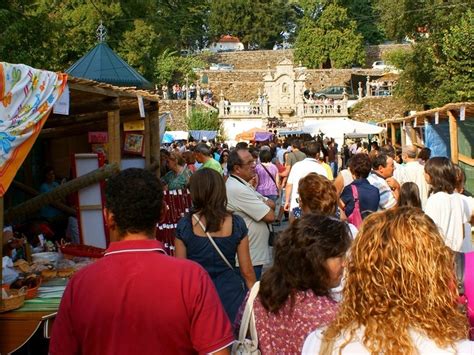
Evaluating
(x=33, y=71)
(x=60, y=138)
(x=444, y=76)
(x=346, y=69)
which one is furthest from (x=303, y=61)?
(x=33, y=71)

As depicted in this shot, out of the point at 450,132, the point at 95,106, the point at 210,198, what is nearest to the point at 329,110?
the point at 450,132

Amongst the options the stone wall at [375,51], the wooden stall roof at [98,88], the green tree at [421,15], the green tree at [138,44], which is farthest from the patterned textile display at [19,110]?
the stone wall at [375,51]

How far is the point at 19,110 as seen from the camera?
536cm

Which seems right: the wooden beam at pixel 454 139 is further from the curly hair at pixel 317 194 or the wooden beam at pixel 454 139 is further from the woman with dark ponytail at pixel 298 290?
the woman with dark ponytail at pixel 298 290

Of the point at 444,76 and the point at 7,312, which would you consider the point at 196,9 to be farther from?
the point at 7,312

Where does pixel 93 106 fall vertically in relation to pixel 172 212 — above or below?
above

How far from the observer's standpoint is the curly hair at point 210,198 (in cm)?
470

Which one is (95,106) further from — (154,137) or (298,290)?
(298,290)

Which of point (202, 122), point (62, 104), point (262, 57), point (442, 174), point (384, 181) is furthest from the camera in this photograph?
point (262, 57)

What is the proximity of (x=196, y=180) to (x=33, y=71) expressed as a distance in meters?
1.60

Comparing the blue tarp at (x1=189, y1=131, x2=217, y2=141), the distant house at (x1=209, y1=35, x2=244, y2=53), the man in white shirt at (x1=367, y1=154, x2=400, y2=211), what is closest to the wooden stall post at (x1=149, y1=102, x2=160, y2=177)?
the man in white shirt at (x1=367, y1=154, x2=400, y2=211)

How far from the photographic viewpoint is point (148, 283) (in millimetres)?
2793

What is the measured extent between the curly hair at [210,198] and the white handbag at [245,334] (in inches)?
56.8

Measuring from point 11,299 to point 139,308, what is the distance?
244cm
